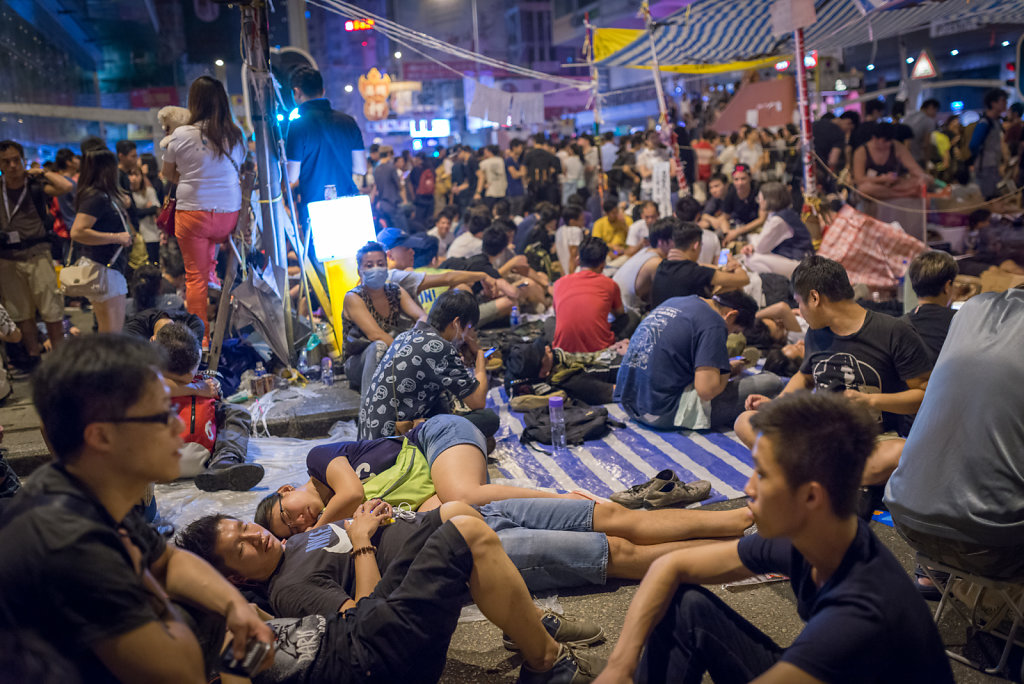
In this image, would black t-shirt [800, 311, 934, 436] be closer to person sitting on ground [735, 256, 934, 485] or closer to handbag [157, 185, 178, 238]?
person sitting on ground [735, 256, 934, 485]

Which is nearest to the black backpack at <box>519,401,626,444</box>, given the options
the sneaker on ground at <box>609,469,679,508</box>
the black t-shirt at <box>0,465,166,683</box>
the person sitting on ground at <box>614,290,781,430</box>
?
the person sitting on ground at <box>614,290,781,430</box>

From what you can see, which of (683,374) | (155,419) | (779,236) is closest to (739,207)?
(779,236)

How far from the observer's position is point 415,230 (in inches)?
605

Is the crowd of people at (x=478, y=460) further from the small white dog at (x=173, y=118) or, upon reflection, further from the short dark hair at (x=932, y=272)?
the small white dog at (x=173, y=118)

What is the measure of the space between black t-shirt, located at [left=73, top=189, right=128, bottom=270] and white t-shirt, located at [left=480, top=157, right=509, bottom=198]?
920 cm

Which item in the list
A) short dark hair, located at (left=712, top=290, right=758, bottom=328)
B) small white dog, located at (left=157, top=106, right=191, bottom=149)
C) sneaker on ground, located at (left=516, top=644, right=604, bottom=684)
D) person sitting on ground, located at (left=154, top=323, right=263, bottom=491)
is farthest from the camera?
short dark hair, located at (left=712, top=290, right=758, bottom=328)

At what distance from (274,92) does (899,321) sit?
5360 mm

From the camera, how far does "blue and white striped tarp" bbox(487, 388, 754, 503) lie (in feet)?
15.6

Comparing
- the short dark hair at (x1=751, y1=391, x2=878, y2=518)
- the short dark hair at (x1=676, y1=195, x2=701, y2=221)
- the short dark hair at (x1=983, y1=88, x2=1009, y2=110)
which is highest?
the short dark hair at (x1=983, y1=88, x2=1009, y2=110)

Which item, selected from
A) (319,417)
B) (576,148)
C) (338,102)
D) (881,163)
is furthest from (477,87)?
(338,102)

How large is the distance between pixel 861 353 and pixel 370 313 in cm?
363

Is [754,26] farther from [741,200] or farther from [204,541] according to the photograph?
[204,541]

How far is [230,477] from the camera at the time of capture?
488 centimetres

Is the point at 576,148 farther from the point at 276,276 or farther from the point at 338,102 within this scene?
the point at 338,102
